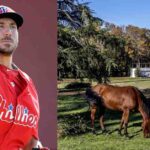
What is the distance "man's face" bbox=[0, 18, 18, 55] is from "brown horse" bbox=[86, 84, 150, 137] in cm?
387

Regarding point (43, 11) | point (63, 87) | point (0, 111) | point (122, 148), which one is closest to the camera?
point (0, 111)

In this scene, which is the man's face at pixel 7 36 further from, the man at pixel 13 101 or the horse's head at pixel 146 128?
the horse's head at pixel 146 128

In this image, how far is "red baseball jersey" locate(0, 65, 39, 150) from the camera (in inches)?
26.6

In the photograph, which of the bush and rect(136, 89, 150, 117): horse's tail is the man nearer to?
the bush

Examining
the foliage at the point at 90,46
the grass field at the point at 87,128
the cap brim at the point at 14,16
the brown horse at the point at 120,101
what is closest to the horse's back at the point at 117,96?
the brown horse at the point at 120,101

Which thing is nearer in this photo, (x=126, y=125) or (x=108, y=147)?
(x=108, y=147)

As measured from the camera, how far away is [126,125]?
15.1 feet

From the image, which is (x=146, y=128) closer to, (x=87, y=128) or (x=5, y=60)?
(x=87, y=128)

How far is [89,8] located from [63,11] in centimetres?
30

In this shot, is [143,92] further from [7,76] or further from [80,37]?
[7,76]

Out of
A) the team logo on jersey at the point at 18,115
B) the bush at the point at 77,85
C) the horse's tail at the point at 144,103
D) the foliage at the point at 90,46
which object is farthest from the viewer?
the horse's tail at the point at 144,103

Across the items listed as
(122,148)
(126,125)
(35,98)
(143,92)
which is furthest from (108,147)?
(35,98)

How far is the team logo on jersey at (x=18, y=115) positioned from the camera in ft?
2.20

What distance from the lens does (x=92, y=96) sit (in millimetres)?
4859
